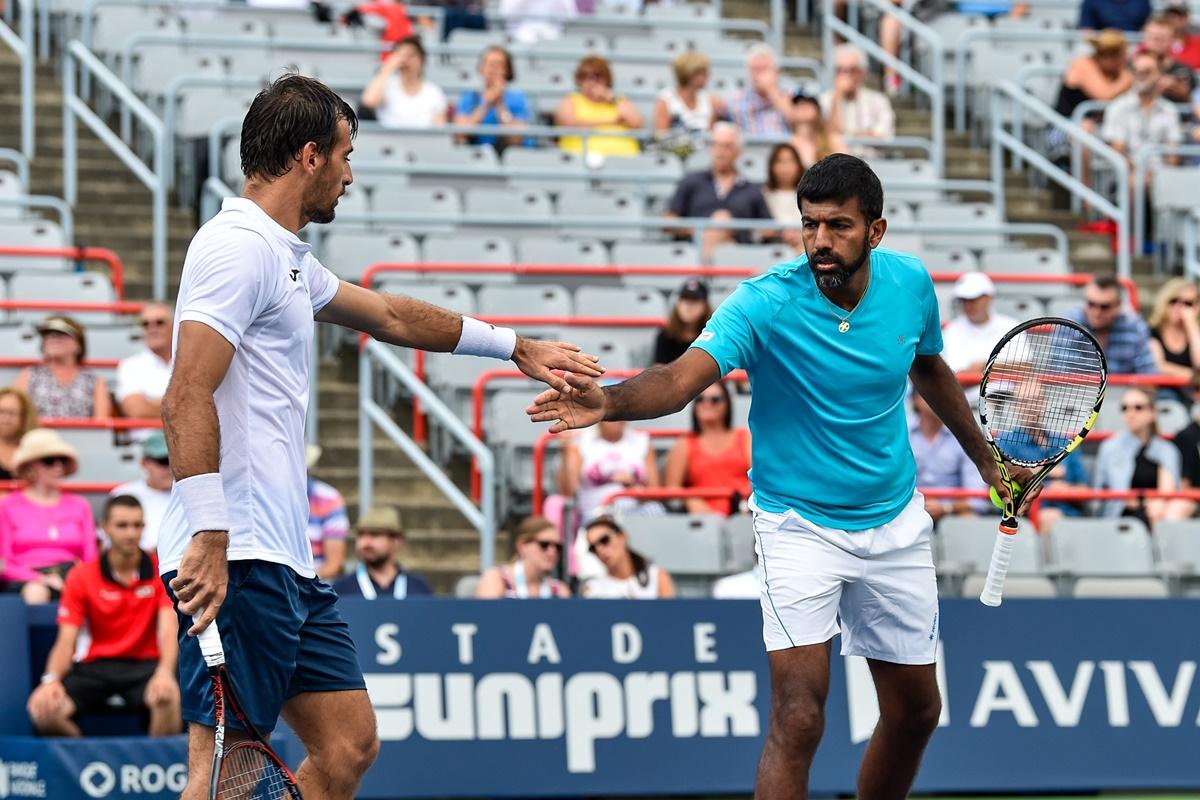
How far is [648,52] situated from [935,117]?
2.49 metres

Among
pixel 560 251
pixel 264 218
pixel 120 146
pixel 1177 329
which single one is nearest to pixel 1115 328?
pixel 1177 329

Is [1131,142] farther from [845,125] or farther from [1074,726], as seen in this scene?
[1074,726]

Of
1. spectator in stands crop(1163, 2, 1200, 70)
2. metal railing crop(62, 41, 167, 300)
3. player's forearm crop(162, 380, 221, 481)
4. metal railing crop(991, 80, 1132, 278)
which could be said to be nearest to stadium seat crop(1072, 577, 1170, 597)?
metal railing crop(991, 80, 1132, 278)

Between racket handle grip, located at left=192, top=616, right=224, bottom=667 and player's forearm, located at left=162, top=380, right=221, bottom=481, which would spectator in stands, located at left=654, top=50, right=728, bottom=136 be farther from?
racket handle grip, located at left=192, top=616, right=224, bottom=667

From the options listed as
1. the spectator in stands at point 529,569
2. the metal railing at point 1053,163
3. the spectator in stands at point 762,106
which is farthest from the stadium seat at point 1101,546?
the spectator in stands at point 762,106

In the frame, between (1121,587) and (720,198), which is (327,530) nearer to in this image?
(1121,587)

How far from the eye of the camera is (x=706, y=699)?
33.1ft

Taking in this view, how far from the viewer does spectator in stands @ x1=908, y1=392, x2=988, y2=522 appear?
12094 millimetres

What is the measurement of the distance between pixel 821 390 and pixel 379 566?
4626 millimetres

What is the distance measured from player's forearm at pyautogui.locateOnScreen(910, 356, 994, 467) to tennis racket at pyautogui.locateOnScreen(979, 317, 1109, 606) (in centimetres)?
13

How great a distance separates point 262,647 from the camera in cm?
559

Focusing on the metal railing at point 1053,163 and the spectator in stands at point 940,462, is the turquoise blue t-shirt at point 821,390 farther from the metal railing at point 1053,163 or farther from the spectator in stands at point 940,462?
the metal railing at point 1053,163

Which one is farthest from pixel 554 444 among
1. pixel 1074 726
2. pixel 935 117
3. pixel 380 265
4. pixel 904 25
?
pixel 904 25

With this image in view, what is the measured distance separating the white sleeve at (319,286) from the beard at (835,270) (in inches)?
58.2
